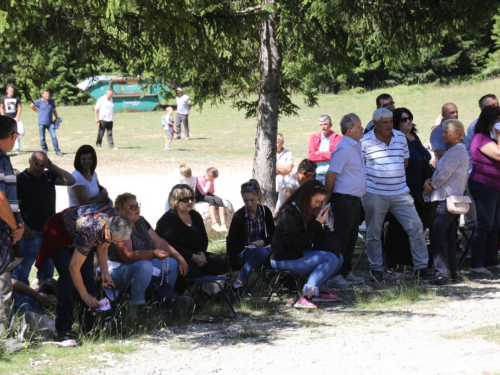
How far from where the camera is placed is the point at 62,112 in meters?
38.8

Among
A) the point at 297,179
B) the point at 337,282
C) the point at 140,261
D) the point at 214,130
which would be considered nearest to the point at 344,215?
the point at 337,282

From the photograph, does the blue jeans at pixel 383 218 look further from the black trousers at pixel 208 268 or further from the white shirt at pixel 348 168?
the black trousers at pixel 208 268

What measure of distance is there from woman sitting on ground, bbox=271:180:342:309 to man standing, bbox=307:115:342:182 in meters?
3.84

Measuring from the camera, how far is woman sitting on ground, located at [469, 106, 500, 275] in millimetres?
9469

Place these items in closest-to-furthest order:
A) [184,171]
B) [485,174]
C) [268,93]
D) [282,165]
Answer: [485,174] → [268,93] → [184,171] → [282,165]

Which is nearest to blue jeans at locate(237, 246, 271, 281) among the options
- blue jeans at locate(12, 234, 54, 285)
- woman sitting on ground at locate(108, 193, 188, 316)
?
woman sitting on ground at locate(108, 193, 188, 316)

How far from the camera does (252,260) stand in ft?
27.9

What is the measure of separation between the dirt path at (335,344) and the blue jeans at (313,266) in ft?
0.86

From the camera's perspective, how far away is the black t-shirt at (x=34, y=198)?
8445 mm

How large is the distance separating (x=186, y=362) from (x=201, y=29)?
384 cm

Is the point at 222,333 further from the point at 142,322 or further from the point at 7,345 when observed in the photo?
the point at 7,345

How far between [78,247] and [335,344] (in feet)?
7.26

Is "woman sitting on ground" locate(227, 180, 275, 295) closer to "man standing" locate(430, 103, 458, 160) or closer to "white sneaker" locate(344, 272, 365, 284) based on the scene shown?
"white sneaker" locate(344, 272, 365, 284)

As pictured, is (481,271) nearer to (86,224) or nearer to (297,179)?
(297,179)
